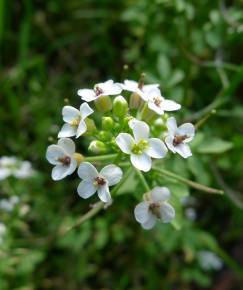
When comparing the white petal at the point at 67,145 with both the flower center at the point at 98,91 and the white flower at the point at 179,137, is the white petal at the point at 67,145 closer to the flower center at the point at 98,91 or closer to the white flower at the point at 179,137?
the flower center at the point at 98,91

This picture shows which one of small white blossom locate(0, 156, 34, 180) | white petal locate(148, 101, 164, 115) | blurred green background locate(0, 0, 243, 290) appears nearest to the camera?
white petal locate(148, 101, 164, 115)

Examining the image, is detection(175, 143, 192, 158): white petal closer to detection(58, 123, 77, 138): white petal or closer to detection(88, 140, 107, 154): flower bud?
detection(88, 140, 107, 154): flower bud

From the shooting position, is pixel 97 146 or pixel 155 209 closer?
pixel 155 209

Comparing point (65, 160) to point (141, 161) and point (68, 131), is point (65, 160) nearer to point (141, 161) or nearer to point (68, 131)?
point (68, 131)

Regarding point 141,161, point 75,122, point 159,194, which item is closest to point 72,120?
point 75,122

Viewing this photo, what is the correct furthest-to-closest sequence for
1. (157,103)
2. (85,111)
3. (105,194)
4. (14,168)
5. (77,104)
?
1. (77,104)
2. (14,168)
3. (157,103)
4. (85,111)
5. (105,194)

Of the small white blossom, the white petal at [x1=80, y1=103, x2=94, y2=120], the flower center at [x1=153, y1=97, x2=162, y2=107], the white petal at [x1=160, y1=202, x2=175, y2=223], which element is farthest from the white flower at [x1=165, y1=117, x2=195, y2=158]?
the small white blossom

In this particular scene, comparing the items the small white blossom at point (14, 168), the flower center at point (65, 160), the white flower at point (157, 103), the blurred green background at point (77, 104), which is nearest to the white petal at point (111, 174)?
the flower center at point (65, 160)
